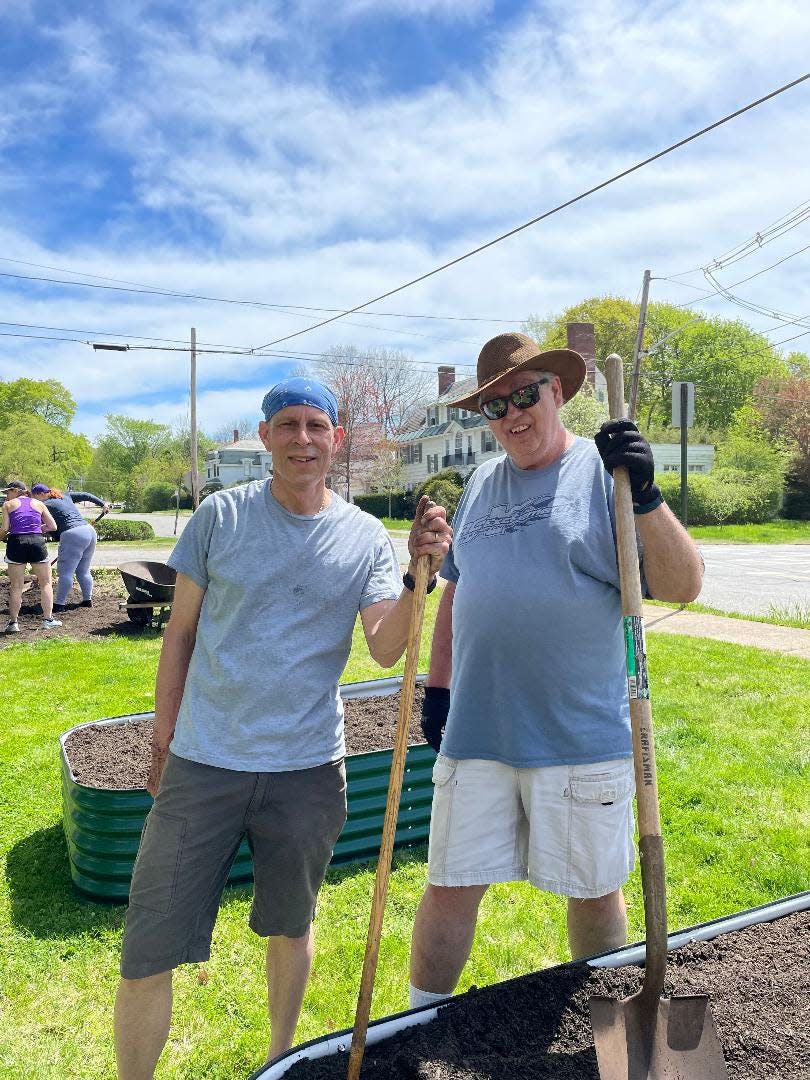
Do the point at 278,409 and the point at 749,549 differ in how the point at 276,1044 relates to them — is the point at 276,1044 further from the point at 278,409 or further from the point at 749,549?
the point at 749,549

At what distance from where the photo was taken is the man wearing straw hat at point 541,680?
2.14 m

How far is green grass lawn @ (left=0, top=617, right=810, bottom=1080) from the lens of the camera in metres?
2.68

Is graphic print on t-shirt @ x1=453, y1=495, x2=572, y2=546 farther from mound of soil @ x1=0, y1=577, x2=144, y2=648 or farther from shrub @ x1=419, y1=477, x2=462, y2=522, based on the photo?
mound of soil @ x1=0, y1=577, x2=144, y2=648

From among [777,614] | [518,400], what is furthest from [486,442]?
[518,400]

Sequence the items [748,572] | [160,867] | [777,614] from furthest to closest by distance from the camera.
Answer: [748,572]
[777,614]
[160,867]

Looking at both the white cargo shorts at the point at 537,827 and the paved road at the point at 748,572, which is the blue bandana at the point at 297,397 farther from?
the paved road at the point at 748,572

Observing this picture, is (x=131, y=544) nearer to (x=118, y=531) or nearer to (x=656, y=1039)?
(x=118, y=531)

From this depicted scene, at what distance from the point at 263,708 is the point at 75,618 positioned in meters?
9.00

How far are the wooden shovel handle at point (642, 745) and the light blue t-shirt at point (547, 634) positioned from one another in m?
0.14

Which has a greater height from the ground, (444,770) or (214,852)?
(444,770)

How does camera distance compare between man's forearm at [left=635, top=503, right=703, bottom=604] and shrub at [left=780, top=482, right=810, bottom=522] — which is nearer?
man's forearm at [left=635, top=503, right=703, bottom=604]

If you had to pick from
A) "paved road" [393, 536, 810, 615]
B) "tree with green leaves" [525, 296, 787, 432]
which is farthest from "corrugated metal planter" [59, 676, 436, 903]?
"tree with green leaves" [525, 296, 787, 432]

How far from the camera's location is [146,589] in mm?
9352

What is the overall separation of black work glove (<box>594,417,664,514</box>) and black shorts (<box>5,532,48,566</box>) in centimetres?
890
